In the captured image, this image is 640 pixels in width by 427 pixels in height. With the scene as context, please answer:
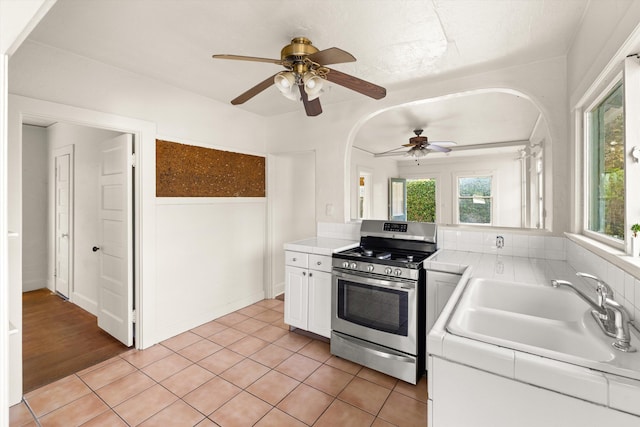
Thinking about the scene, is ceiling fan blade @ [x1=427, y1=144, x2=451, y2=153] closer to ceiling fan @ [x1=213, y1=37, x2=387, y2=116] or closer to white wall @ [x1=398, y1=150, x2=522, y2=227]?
white wall @ [x1=398, y1=150, x2=522, y2=227]

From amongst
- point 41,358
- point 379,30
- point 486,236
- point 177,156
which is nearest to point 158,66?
point 177,156

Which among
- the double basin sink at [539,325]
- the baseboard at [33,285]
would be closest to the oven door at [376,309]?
the double basin sink at [539,325]

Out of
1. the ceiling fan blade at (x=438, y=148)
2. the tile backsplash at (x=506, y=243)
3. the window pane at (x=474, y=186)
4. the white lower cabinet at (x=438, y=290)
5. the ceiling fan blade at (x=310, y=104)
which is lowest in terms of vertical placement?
the white lower cabinet at (x=438, y=290)

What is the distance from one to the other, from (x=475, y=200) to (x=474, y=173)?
0.31 metres

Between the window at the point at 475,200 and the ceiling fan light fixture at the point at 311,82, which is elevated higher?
the ceiling fan light fixture at the point at 311,82

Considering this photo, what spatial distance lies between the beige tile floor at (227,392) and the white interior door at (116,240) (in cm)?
45

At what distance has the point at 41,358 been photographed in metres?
2.56

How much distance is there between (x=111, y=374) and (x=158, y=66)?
2523mm

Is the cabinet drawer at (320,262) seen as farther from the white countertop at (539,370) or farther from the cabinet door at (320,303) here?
the white countertop at (539,370)

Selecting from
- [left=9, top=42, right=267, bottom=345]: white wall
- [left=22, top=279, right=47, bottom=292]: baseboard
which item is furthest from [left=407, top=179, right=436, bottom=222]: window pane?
[left=22, top=279, right=47, bottom=292]: baseboard

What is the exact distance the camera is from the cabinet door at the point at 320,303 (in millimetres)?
2746

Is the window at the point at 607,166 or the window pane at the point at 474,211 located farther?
the window pane at the point at 474,211

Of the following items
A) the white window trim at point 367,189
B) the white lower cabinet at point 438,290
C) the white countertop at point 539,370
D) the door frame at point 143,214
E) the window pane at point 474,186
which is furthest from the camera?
the white window trim at point 367,189

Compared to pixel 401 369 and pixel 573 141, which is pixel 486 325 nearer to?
pixel 401 369
